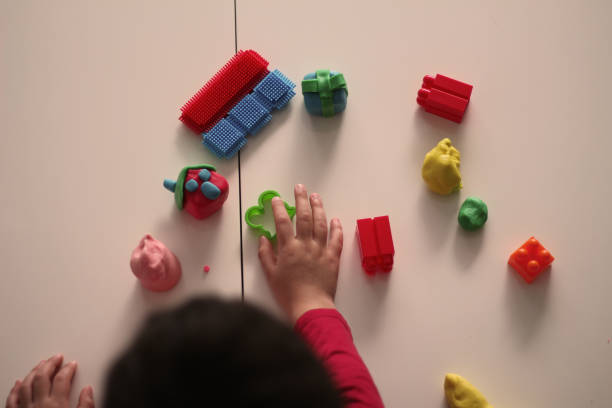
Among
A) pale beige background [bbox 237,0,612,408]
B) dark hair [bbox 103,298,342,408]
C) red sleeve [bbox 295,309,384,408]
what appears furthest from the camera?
pale beige background [bbox 237,0,612,408]

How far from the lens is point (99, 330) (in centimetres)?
67

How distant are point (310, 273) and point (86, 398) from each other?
36 centimetres

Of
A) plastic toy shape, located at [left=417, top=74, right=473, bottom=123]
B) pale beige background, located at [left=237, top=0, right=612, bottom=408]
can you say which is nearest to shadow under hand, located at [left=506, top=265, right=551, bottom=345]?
pale beige background, located at [left=237, top=0, right=612, bottom=408]

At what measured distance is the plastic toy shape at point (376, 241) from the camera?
67cm

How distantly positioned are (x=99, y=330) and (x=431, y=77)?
63 cm

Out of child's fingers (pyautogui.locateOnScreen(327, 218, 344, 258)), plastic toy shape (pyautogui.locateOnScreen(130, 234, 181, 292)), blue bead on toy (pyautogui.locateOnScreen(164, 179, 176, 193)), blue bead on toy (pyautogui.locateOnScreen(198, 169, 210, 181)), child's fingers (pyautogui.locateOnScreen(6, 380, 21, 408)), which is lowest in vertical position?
child's fingers (pyautogui.locateOnScreen(6, 380, 21, 408))

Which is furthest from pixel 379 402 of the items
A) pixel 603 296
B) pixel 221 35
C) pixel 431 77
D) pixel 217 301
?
pixel 221 35

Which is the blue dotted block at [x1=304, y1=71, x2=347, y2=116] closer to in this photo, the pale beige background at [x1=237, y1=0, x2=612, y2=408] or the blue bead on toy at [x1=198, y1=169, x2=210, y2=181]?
the pale beige background at [x1=237, y1=0, x2=612, y2=408]

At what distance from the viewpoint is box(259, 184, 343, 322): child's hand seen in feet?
2.12

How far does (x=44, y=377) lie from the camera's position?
0.65 m

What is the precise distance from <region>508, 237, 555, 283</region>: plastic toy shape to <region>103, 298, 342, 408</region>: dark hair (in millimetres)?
390

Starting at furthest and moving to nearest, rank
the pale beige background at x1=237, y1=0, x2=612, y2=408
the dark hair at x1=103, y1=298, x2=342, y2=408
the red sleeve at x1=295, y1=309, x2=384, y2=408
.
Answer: the pale beige background at x1=237, y1=0, x2=612, y2=408, the red sleeve at x1=295, y1=309, x2=384, y2=408, the dark hair at x1=103, y1=298, x2=342, y2=408

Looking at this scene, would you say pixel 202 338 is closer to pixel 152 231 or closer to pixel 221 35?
pixel 152 231

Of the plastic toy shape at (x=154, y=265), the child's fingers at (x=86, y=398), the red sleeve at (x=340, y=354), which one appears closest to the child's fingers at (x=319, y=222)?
the red sleeve at (x=340, y=354)
